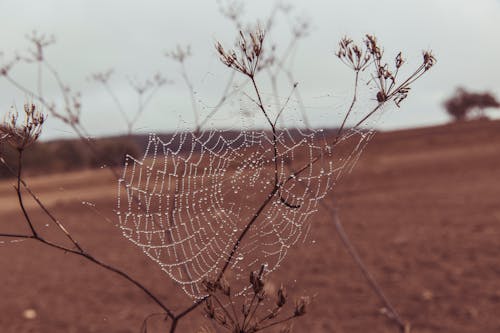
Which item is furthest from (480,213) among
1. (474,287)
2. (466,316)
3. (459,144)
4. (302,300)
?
(459,144)

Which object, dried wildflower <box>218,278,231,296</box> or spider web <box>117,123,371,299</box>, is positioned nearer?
dried wildflower <box>218,278,231,296</box>

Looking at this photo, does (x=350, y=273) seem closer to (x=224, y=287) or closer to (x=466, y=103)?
(x=224, y=287)

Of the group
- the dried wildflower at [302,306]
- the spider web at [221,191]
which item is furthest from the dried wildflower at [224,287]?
the dried wildflower at [302,306]

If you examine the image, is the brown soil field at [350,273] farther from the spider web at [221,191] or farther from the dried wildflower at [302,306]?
the dried wildflower at [302,306]

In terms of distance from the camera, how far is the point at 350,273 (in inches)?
349

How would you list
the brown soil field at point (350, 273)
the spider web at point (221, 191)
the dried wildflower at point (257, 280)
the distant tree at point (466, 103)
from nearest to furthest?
the dried wildflower at point (257, 280), the spider web at point (221, 191), the brown soil field at point (350, 273), the distant tree at point (466, 103)

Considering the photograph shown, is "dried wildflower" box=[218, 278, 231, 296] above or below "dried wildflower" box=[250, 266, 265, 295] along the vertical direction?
below

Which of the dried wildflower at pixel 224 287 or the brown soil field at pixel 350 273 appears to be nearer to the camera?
the dried wildflower at pixel 224 287

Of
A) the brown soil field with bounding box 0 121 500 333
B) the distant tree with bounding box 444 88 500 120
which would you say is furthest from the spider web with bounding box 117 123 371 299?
the distant tree with bounding box 444 88 500 120

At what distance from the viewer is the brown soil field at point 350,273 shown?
738cm

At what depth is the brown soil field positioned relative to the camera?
7375 millimetres

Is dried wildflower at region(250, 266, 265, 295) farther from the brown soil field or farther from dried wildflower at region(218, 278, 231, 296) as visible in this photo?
the brown soil field

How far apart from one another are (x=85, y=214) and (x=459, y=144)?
54.6 ft

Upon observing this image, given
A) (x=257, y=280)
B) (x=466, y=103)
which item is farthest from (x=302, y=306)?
(x=466, y=103)
